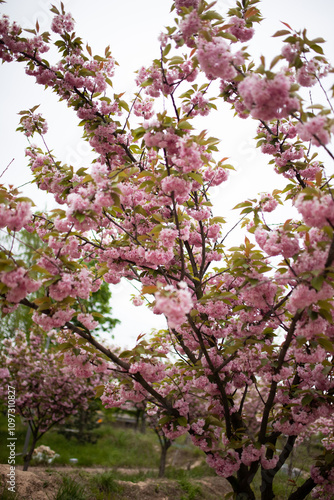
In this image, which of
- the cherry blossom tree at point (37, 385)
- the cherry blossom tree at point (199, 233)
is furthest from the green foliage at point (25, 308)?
the cherry blossom tree at point (199, 233)

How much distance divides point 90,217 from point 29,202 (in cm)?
45

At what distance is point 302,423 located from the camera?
3043 mm

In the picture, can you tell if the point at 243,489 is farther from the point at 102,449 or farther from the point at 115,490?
the point at 102,449

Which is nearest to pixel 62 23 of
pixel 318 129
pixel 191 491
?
pixel 318 129

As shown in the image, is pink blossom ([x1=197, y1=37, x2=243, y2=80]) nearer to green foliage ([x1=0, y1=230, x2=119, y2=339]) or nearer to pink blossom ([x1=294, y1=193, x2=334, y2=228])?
pink blossom ([x1=294, y1=193, x2=334, y2=228])

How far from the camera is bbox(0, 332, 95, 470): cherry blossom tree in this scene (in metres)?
7.28

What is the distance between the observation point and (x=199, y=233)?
13.5ft

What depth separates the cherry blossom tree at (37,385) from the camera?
728 cm

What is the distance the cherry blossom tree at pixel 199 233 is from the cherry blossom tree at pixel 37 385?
4534 mm

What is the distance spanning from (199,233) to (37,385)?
6257mm

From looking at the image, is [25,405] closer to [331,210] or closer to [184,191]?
[184,191]

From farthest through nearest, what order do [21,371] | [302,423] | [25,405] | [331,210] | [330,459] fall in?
[21,371] < [25,405] < [330,459] < [302,423] < [331,210]

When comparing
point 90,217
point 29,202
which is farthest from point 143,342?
point 29,202

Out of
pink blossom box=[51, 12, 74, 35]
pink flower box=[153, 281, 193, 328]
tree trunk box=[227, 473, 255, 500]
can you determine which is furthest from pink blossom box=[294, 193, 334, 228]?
pink blossom box=[51, 12, 74, 35]
